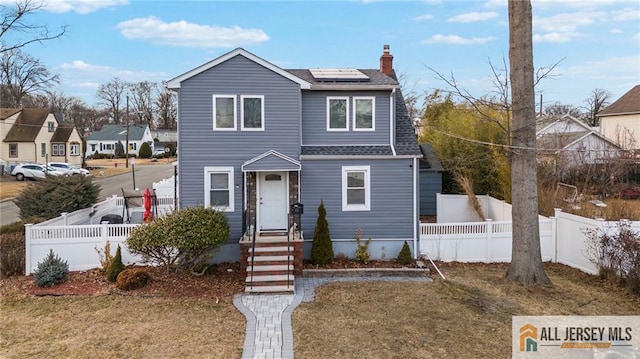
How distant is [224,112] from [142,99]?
71.4m

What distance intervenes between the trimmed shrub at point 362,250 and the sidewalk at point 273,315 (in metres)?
1.26

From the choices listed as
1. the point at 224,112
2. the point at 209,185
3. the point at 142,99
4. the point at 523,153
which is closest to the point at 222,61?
the point at 224,112

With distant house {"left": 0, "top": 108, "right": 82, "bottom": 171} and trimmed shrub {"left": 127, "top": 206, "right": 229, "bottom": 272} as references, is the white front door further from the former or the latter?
distant house {"left": 0, "top": 108, "right": 82, "bottom": 171}

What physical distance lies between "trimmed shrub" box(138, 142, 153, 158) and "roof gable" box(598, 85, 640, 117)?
56544 millimetres

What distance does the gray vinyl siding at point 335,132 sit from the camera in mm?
12516

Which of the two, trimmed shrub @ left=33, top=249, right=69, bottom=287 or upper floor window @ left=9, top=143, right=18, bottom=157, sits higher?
upper floor window @ left=9, top=143, right=18, bottom=157

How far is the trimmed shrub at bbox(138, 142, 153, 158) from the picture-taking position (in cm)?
6072

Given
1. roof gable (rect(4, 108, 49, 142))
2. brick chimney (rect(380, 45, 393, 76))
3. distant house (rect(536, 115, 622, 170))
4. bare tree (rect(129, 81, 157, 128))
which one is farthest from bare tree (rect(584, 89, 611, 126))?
bare tree (rect(129, 81, 157, 128))

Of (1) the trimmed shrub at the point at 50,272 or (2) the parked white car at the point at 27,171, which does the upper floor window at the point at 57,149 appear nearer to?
(2) the parked white car at the point at 27,171

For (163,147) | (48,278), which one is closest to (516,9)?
(48,278)

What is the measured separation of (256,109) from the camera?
1207 cm

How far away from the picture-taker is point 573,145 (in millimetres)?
25125

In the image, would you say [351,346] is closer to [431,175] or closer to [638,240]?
[638,240]

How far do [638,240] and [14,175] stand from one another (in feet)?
137
